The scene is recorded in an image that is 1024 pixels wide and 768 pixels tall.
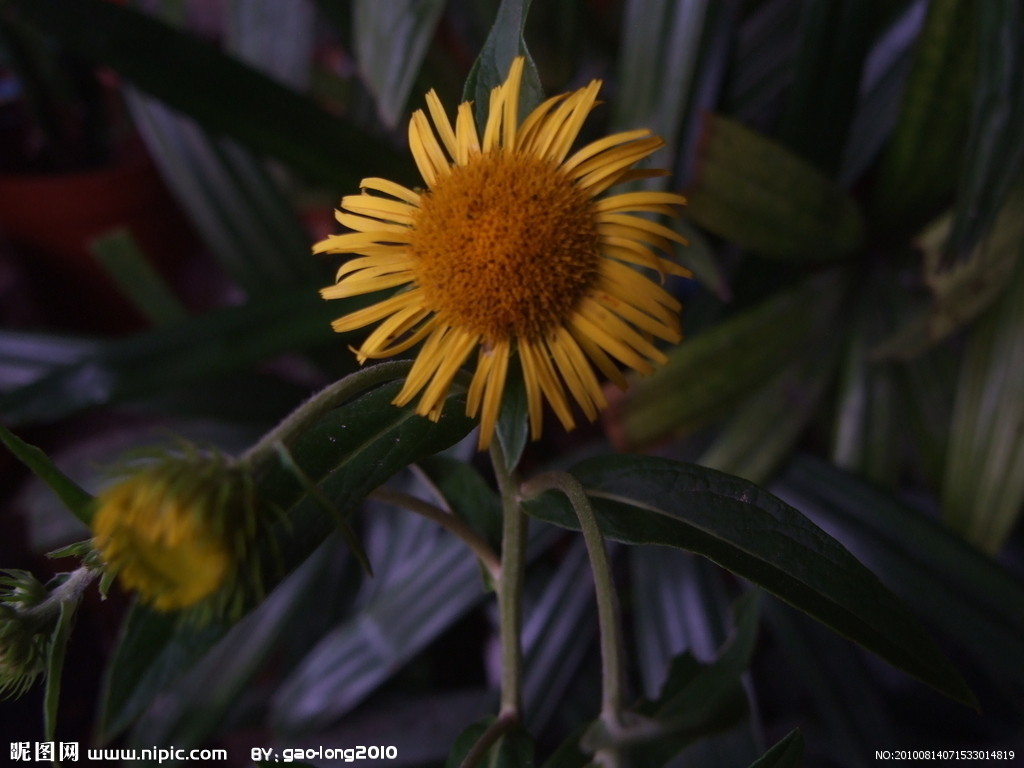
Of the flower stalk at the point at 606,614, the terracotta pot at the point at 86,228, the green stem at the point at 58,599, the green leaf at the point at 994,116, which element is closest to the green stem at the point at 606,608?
the flower stalk at the point at 606,614

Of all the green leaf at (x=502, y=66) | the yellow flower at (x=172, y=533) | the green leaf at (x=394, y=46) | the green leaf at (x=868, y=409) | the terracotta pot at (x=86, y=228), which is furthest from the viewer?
the terracotta pot at (x=86, y=228)

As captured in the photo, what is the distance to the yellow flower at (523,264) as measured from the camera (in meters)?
0.37

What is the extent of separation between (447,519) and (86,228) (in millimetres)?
1003

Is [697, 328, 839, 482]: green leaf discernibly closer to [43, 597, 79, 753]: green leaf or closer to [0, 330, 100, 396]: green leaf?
[43, 597, 79, 753]: green leaf

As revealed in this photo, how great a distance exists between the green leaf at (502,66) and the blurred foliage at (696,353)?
0.15m

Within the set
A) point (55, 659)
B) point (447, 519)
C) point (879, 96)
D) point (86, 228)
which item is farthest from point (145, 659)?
point (86, 228)

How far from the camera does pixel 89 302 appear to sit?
1.28 m

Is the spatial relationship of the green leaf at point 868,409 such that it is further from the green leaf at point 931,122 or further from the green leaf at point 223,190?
the green leaf at point 223,190

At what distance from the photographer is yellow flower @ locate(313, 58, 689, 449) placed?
1.22ft

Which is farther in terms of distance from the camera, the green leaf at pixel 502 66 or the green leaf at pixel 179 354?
the green leaf at pixel 179 354

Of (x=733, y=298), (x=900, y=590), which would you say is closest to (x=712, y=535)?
(x=900, y=590)

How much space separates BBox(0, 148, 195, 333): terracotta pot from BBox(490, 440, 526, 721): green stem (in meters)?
0.99

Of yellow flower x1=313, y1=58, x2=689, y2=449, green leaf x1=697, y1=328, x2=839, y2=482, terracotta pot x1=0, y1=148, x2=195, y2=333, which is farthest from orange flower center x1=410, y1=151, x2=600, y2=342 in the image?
terracotta pot x1=0, y1=148, x2=195, y2=333

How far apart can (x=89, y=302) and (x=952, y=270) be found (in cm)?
125
